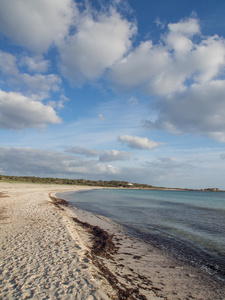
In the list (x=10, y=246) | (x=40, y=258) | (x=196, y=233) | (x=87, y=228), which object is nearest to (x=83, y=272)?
(x=40, y=258)

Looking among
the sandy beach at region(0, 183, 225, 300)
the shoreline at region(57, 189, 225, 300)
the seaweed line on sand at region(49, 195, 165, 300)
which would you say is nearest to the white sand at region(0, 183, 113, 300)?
the sandy beach at region(0, 183, 225, 300)

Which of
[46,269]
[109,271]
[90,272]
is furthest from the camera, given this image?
[109,271]

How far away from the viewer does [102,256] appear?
993 centimetres

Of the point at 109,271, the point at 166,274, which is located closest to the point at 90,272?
the point at 109,271

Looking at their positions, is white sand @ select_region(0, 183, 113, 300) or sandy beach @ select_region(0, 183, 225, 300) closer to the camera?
white sand @ select_region(0, 183, 113, 300)

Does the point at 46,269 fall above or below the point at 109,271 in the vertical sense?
above

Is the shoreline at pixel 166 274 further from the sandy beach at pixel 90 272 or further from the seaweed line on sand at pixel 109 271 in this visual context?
the seaweed line on sand at pixel 109 271

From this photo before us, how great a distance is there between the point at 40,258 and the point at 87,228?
7984 millimetres

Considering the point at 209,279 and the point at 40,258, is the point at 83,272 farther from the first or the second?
the point at 209,279

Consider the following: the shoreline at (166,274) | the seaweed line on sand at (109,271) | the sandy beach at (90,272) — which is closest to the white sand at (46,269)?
the sandy beach at (90,272)

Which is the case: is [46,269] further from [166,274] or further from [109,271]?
[166,274]

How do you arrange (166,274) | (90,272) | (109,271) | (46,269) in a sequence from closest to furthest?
(90,272)
(46,269)
(109,271)
(166,274)

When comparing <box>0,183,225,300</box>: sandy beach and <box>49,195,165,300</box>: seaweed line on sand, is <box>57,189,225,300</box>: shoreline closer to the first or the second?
<box>0,183,225,300</box>: sandy beach

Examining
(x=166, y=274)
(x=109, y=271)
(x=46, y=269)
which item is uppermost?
(x=46, y=269)
